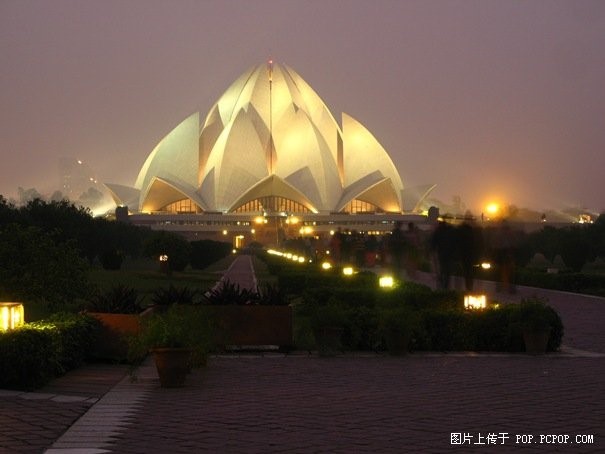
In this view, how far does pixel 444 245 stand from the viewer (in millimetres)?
15797

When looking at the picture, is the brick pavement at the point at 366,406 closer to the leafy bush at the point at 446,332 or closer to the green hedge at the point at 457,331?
the green hedge at the point at 457,331

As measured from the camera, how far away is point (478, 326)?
12.0 metres

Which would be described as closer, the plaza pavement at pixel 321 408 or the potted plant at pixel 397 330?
the plaza pavement at pixel 321 408

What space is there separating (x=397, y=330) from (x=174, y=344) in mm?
3559

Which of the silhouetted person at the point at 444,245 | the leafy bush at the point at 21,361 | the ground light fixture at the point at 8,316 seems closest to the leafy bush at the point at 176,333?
the leafy bush at the point at 21,361

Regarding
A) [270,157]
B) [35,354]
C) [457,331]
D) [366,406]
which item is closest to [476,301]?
[457,331]

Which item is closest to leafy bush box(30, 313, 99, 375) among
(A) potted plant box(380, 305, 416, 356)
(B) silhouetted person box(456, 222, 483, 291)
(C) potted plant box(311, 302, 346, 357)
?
(C) potted plant box(311, 302, 346, 357)

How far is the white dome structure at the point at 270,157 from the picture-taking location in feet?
298

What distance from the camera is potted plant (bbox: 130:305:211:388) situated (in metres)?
8.48

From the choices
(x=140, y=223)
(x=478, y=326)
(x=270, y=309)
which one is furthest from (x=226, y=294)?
(x=140, y=223)

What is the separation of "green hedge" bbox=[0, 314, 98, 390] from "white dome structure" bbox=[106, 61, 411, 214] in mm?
80053

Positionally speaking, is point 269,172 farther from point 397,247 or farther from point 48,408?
point 48,408

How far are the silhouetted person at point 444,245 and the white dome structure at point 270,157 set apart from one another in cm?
7357

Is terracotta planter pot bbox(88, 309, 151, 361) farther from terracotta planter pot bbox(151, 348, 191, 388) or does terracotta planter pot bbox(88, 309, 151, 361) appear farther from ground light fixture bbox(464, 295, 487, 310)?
ground light fixture bbox(464, 295, 487, 310)
